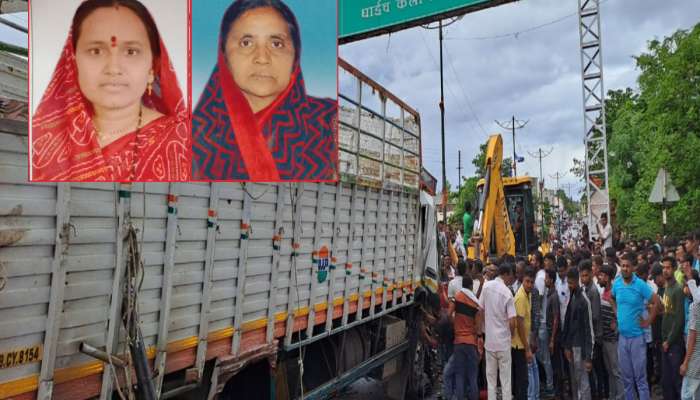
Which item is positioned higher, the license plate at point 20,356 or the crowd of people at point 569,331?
the license plate at point 20,356

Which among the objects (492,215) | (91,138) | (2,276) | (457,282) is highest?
(91,138)

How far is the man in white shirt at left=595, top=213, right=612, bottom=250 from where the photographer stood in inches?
520

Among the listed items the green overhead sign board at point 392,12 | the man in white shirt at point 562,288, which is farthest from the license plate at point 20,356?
the man in white shirt at point 562,288

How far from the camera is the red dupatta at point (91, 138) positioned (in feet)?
6.12

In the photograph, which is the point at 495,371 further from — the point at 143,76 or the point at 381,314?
the point at 143,76

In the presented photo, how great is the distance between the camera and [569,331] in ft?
20.7

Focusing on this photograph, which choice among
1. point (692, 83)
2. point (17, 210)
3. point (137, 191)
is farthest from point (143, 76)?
point (692, 83)

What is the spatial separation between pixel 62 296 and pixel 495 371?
502 cm

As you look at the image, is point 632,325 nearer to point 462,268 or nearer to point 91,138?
point 462,268

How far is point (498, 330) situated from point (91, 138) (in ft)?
17.0

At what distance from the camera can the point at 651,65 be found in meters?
17.9

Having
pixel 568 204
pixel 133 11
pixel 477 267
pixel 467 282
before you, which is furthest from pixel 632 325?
pixel 568 204

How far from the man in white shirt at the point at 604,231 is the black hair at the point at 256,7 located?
41.9 ft

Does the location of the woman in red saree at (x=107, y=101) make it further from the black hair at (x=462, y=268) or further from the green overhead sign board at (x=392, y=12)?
A: the black hair at (x=462, y=268)
